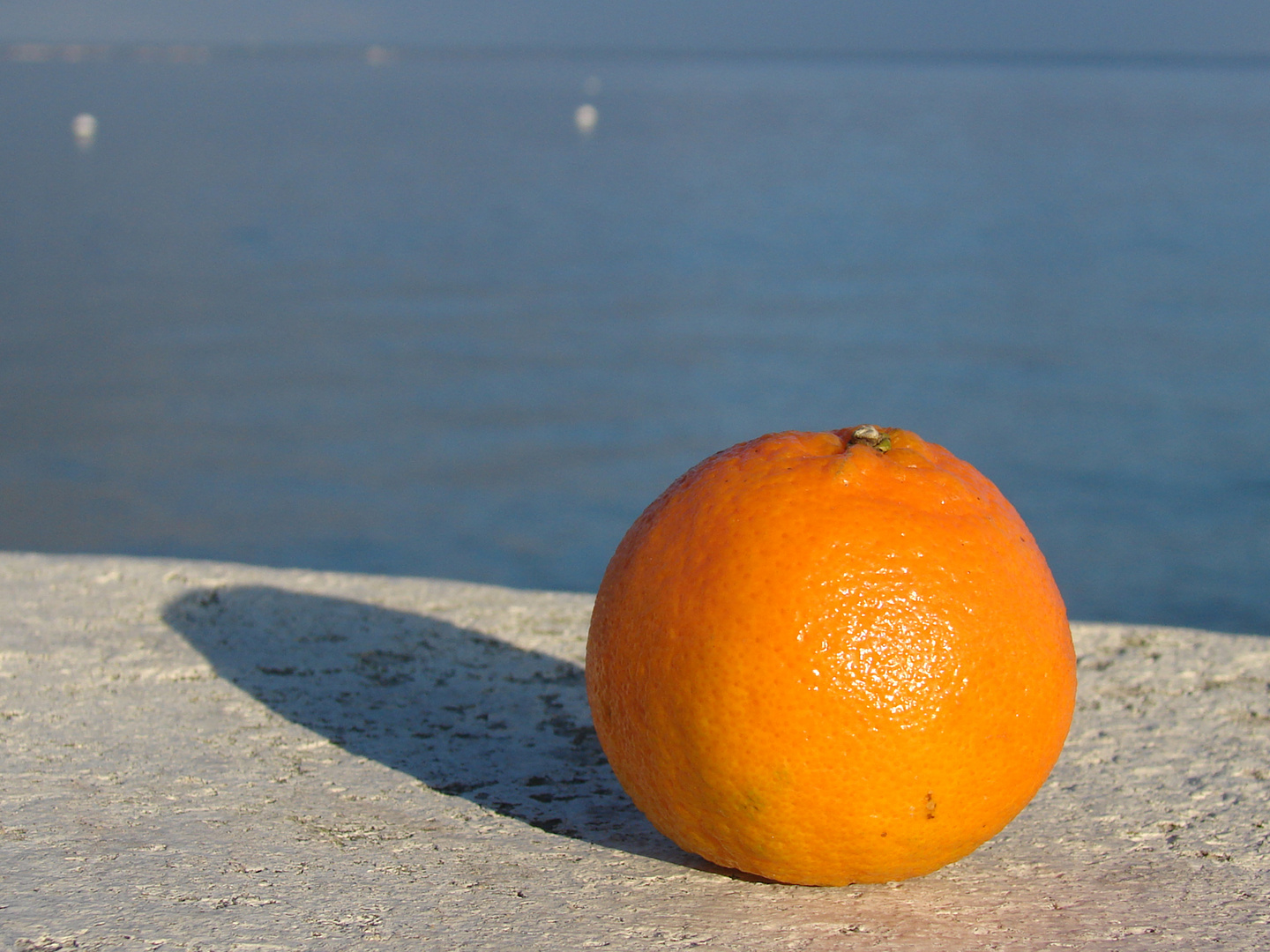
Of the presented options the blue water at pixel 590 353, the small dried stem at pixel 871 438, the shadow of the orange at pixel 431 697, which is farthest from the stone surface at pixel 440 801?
the blue water at pixel 590 353

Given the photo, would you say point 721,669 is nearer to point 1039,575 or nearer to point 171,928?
point 1039,575

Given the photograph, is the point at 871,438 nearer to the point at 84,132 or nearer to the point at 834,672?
the point at 834,672

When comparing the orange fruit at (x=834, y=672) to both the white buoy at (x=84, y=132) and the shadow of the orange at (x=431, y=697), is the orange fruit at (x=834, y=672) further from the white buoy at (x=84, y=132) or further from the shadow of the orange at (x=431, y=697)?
the white buoy at (x=84, y=132)

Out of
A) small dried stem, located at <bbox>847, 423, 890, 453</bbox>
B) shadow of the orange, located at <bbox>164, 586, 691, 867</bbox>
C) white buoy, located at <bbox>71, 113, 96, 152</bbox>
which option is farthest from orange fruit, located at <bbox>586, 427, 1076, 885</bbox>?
white buoy, located at <bbox>71, 113, 96, 152</bbox>

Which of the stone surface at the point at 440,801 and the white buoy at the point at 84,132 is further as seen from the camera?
the white buoy at the point at 84,132

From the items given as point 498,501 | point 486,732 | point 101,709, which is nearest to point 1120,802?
point 486,732

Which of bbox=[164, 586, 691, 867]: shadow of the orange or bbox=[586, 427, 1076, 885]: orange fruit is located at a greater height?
bbox=[586, 427, 1076, 885]: orange fruit

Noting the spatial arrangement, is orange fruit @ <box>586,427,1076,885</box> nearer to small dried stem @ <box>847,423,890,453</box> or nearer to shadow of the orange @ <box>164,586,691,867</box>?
small dried stem @ <box>847,423,890,453</box>
